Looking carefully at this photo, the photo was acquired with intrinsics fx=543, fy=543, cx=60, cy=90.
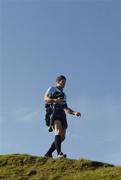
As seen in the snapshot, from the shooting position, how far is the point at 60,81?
49.9 ft

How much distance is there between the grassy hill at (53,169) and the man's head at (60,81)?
2.16m

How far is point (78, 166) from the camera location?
1363 centimetres

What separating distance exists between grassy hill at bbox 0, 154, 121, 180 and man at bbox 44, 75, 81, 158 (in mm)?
952

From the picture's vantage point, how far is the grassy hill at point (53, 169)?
42.2ft

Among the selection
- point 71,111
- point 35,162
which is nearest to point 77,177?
point 35,162

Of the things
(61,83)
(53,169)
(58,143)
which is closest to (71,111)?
(61,83)

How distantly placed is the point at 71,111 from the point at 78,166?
1.94 metres

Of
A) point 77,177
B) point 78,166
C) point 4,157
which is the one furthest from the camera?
point 4,157

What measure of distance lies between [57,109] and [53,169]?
216 centimetres

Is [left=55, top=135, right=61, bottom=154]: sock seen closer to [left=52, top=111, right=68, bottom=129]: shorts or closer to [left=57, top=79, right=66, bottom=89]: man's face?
[left=52, top=111, right=68, bottom=129]: shorts

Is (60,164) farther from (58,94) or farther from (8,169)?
(58,94)

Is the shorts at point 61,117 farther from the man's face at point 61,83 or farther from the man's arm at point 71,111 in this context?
the man's face at point 61,83

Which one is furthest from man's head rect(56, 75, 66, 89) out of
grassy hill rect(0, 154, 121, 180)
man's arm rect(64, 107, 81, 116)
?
grassy hill rect(0, 154, 121, 180)

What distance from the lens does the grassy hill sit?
1286 cm
